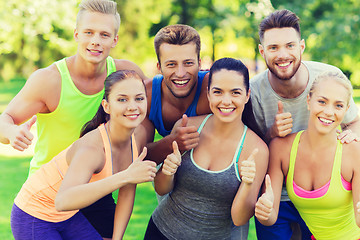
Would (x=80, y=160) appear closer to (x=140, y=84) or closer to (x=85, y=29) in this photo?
(x=140, y=84)

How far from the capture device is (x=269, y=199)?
3078mm

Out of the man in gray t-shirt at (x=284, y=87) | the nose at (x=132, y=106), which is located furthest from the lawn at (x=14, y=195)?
the nose at (x=132, y=106)

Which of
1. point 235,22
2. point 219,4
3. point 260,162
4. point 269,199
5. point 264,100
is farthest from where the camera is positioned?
point 219,4

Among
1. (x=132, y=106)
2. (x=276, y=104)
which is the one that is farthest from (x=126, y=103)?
(x=276, y=104)

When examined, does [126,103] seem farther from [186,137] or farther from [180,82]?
[180,82]

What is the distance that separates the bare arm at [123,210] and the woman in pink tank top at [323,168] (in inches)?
40.3

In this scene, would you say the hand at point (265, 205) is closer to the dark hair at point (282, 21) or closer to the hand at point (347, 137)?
the hand at point (347, 137)

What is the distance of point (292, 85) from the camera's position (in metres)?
3.88

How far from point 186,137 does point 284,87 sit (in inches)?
43.9

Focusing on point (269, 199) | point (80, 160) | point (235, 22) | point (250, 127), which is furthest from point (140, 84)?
point (235, 22)

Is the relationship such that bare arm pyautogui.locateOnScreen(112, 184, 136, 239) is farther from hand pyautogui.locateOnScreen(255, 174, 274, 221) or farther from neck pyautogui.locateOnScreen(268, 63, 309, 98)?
neck pyautogui.locateOnScreen(268, 63, 309, 98)

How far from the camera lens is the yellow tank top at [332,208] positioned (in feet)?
10.8

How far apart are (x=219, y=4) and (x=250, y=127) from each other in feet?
75.5

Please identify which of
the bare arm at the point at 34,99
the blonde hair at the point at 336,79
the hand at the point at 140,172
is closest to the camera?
the hand at the point at 140,172
